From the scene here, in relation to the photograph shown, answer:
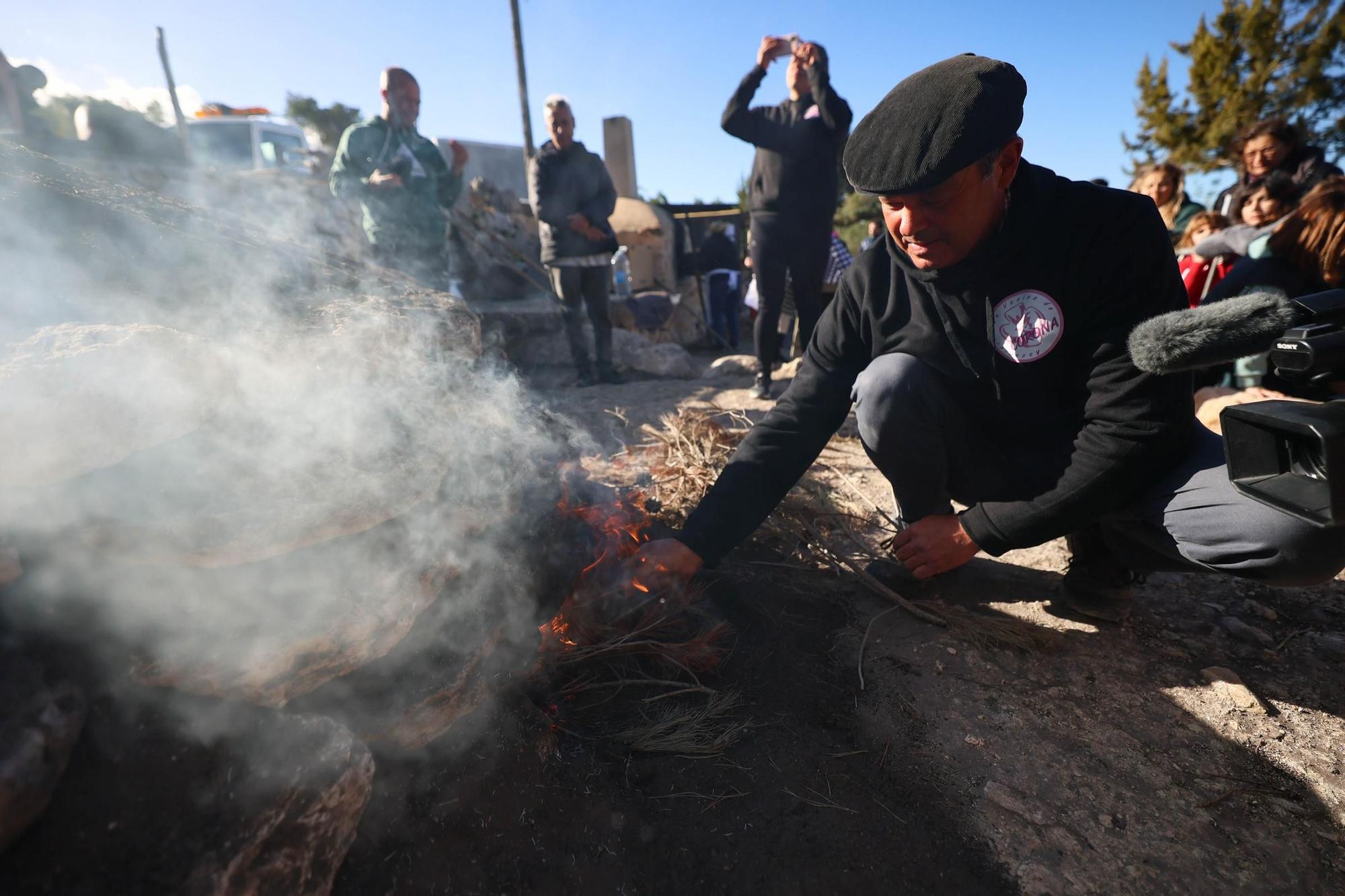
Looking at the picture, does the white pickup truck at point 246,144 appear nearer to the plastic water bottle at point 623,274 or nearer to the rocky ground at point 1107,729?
the plastic water bottle at point 623,274

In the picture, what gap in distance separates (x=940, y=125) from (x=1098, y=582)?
1.56m

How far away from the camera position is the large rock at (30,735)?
894 millimetres

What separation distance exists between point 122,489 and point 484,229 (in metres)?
8.41

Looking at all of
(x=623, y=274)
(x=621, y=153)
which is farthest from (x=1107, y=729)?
(x=621, y=153)

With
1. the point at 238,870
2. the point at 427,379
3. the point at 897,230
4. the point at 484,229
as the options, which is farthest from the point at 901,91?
the point at 484,229

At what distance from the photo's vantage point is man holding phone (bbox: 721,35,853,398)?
441cm

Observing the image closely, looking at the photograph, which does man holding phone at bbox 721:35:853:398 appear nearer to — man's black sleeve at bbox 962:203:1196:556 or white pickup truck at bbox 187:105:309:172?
man's black sleeve at bbox 962:203:1196:556

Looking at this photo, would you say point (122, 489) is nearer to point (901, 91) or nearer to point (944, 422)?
point (901, 91)

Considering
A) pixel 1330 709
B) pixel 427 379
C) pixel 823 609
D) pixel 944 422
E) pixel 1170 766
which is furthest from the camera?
pixel 823 609

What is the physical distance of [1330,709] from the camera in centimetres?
176

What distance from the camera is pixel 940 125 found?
155 cm

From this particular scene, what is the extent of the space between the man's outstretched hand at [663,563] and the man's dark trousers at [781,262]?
10.6 ft

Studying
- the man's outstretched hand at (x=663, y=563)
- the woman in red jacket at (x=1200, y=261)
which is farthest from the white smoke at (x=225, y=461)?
the woman in red jacket at (x=1200, y=261)

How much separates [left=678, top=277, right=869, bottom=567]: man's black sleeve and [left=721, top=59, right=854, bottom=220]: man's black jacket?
2800 mm
